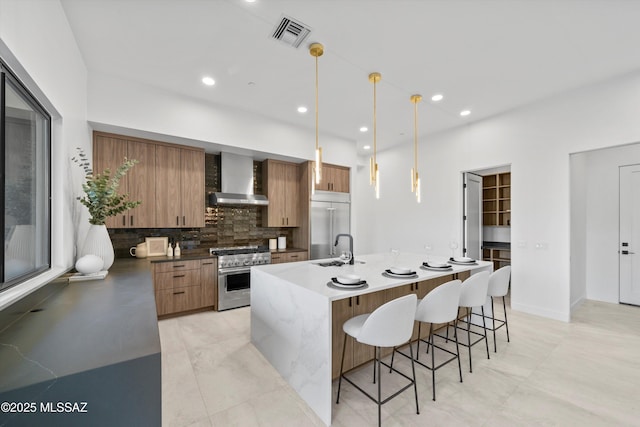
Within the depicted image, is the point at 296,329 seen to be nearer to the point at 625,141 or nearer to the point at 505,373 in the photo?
the point at 505,373

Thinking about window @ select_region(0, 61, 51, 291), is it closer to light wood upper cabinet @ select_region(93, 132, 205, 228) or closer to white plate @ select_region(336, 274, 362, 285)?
light wood upper cabinet @ select_region(93, 132, 205, 228)

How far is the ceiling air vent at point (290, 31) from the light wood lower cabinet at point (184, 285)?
293 centimetres

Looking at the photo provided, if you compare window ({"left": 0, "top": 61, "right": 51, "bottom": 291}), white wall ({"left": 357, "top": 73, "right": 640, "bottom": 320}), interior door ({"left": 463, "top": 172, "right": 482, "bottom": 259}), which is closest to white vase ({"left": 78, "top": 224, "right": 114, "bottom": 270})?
window ({"left": 0, "top": 61, "right": 51, "bottom": 291})

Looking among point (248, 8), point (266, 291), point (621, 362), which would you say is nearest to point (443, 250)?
point (621, 362)

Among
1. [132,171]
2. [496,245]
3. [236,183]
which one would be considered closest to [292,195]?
[236,183]

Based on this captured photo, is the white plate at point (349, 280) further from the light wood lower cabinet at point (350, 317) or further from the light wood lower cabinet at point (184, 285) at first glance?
the light wood lower cabinet at point (184, 285)

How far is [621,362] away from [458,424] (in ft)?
6.82

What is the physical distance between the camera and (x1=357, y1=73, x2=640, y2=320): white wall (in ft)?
10.6

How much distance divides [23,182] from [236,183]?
2.75 m

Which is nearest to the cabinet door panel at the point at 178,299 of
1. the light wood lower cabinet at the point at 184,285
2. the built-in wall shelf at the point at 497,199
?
the light wood lower cabinet at the point at 184,285

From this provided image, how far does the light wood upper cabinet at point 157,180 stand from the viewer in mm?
3404

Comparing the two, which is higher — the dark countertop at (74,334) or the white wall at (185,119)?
the white wall at (185,119)

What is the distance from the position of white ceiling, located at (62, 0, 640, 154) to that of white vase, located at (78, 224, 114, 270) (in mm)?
1745

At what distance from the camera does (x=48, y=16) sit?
179cm
